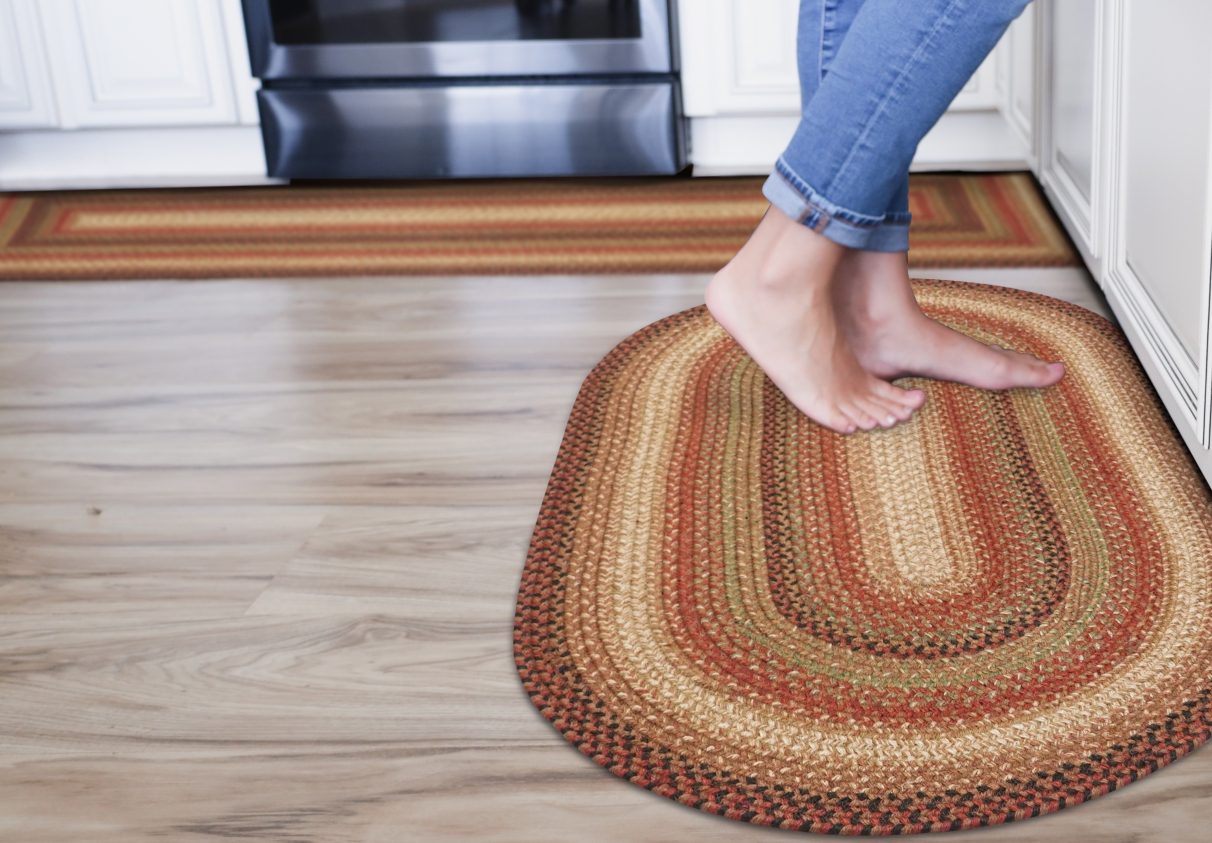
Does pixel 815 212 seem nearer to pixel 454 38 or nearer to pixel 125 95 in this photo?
pixel 454 38

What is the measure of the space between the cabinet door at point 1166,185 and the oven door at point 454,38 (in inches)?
32.8

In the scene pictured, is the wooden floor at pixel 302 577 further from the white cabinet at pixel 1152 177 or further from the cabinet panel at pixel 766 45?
the cabinet panel at pixel 766 45

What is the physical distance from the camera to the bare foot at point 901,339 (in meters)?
0.95

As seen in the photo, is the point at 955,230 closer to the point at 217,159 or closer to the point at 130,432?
the point at 130,432

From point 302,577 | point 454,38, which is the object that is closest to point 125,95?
point 454,38

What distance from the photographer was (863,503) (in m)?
0.80

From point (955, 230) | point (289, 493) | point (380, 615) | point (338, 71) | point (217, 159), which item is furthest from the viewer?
point (217, 159)

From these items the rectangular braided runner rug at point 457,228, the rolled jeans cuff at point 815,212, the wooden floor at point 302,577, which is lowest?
the rectangular braided runner rug at point 457,228

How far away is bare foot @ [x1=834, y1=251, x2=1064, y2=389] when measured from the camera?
0.95 metres

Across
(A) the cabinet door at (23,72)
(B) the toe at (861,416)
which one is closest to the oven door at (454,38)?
(A) the cabinet door at (23,72)

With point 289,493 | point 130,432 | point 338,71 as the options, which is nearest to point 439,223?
point 338,71

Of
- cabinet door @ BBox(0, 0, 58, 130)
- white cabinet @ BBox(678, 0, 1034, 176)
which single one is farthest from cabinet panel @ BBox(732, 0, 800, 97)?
cabinet door @ BBox(0, 0, 58, 130)

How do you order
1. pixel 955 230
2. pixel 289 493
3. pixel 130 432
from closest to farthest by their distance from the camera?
1. pixel 289 493
2. pixel 130 432
3. pixel 955 230

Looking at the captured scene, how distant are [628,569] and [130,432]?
0.53 meters
